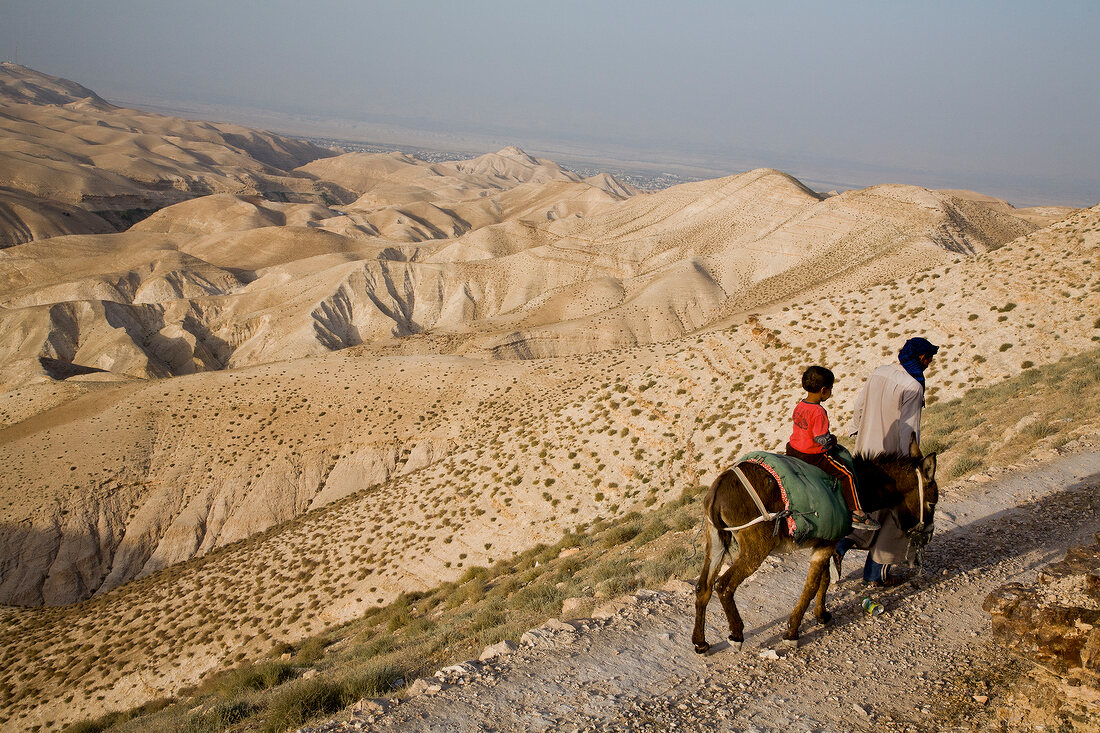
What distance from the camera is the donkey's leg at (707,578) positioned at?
5555mm

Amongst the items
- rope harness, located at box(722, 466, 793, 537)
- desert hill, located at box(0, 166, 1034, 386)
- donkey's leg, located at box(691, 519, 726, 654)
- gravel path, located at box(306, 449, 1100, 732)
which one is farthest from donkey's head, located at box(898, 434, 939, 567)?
desert hill, located at box(0, 166, 1034, 386)

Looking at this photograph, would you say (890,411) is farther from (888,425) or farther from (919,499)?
(919,499)

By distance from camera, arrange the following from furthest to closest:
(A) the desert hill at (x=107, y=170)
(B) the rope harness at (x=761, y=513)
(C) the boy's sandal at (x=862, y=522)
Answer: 1. (A) the desert hill at (x=107, y=170)
2. (C) the boy's sandal at (x=862, y=522)
3. (B) the rope harness at (x=761, y=513)

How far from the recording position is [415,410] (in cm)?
2892

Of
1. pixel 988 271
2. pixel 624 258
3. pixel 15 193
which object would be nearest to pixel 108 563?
pixel 988 271

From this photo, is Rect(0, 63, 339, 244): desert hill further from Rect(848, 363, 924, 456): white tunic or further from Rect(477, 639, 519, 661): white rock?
Rect(848, 363, 924, 456): white tunic

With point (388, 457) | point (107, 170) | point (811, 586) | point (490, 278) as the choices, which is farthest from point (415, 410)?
point (107, 170)

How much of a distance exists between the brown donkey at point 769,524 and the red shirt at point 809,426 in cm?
58

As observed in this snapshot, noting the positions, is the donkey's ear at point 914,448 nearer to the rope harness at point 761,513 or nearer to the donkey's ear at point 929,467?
the donkey's ear at point 929,467

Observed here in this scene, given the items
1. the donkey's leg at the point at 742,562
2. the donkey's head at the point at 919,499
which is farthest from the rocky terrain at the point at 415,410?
the donkey's head at the point at 919,499

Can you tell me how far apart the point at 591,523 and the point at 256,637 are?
9241 millimetres

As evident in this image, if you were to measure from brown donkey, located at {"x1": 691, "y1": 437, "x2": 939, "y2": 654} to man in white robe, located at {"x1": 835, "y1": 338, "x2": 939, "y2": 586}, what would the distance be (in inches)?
7.8

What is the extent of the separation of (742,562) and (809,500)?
0.77 m

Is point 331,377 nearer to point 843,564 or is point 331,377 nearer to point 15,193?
point 843,564
